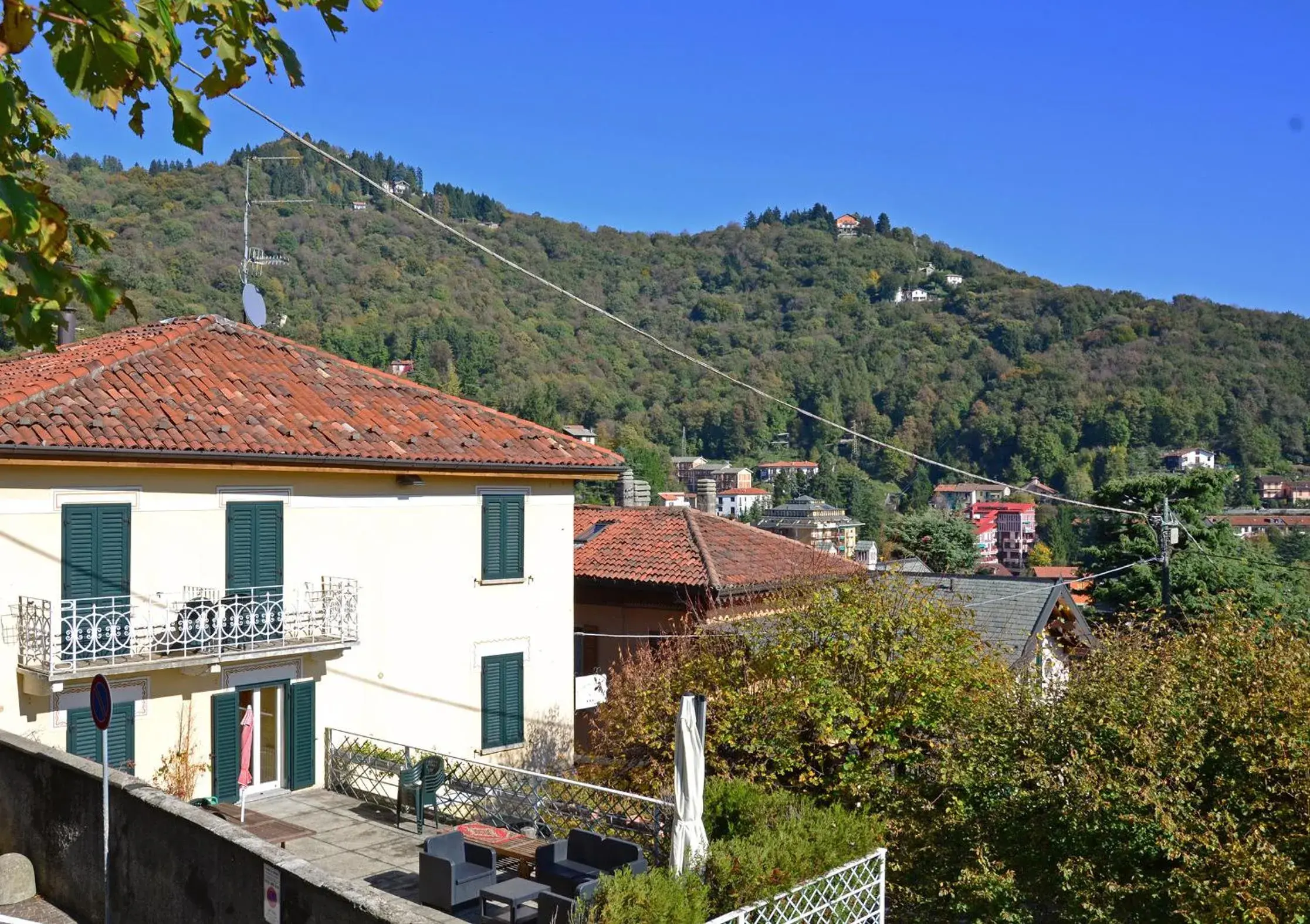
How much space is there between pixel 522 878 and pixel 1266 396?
126 m

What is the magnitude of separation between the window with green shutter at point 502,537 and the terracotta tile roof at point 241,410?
72 centimetres

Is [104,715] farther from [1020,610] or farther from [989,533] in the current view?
[989,533]

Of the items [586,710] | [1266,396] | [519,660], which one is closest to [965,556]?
[586,710]

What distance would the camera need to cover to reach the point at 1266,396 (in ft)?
386

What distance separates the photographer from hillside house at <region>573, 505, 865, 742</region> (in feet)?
71.9

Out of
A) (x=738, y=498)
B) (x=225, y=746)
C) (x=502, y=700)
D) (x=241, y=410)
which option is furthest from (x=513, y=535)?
(x=738, y=498)

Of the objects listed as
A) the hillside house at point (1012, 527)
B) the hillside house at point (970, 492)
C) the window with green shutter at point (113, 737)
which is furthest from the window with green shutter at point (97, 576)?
the hillside house at point (970, 492)

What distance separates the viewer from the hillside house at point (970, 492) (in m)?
158

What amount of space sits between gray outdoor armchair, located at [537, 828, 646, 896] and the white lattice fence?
1.50m

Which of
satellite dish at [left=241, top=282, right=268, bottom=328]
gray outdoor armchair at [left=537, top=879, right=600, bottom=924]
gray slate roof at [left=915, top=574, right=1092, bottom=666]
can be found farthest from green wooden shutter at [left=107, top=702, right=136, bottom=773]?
gray slate roof at [left=915, top=574, right=1092, bottom=666]

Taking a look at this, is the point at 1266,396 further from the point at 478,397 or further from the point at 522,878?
the point at 522,878

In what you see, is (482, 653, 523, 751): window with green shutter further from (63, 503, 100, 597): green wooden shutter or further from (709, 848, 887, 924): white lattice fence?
(709, 848, 887, 924): white lattice fence

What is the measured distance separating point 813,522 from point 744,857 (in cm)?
7141

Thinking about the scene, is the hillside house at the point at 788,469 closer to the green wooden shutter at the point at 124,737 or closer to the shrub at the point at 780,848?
the green wooden shutter at the point at 124,737
